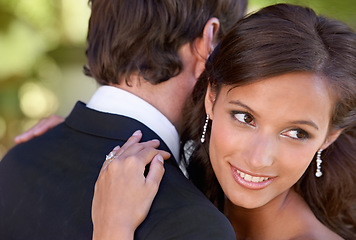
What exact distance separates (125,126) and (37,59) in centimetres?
587

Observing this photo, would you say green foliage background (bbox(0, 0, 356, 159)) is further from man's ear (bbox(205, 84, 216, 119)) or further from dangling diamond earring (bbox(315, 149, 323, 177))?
dangling diamond earring (bbox(315, 149, 323, 177))

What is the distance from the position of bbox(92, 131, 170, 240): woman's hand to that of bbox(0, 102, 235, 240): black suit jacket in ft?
0.13

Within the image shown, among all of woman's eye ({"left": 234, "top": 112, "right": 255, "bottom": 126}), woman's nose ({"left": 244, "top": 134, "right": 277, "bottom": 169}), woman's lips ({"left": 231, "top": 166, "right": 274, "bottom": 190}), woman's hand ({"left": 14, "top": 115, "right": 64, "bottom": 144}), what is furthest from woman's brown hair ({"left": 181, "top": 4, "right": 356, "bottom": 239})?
woman's hand ({"left": 14, "top": 115, "right": 64, "bottom": 144})

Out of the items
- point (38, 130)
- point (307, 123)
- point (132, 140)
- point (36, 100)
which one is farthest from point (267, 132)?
point (36, 100)

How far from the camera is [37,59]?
7.73 metres

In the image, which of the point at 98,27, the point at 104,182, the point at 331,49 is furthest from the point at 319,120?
the point at 98,27

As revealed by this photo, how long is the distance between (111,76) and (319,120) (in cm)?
88

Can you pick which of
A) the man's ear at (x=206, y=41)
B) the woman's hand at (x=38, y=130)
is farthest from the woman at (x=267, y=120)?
the woman's hand at (x=38, y=130)

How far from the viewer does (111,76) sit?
2434 millimetres

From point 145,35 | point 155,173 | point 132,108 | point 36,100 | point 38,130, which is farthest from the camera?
point 36,100

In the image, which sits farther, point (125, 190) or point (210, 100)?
point (210, 100)

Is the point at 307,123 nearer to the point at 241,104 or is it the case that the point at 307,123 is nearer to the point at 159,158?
the point at 241,104

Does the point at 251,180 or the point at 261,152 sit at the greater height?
the point at 261,152

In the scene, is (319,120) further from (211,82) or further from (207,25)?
(207,25)
